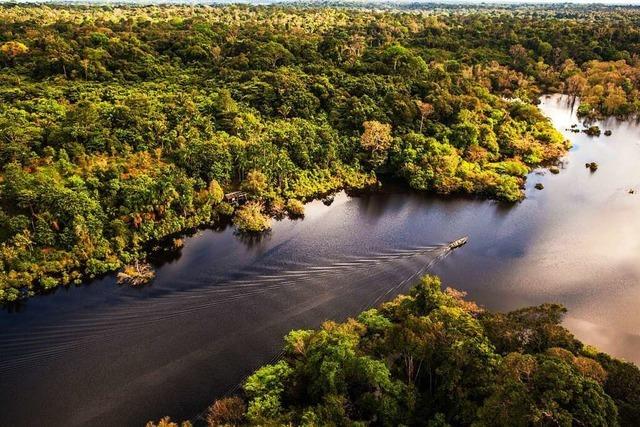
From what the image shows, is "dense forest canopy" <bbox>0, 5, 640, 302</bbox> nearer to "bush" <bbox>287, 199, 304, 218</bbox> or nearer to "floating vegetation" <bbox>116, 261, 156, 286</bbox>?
"bush" <bbox>287, 199, 304, 218</bbox>

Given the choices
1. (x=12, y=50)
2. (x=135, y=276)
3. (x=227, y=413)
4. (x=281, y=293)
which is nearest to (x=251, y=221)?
(x=281, y=293)

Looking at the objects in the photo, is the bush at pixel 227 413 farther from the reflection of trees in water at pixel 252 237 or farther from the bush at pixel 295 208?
the bush at pixel 295 208

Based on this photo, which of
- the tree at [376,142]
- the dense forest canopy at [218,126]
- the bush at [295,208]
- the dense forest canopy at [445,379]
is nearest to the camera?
the dense forest canopy at [445,379]

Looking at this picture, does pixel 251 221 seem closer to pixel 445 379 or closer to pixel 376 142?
pixel 376 142

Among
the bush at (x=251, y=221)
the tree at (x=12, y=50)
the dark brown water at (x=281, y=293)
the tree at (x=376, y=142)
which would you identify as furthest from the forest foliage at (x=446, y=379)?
the tree at (x=12, y=50)

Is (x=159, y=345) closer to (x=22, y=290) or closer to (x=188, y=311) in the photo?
(x=188, y=311)
